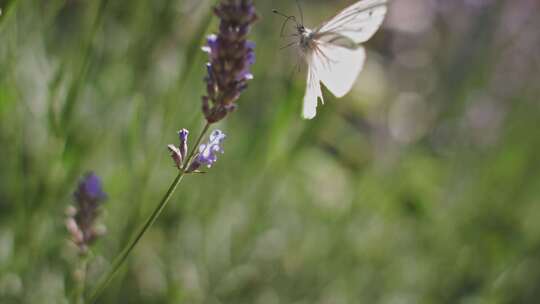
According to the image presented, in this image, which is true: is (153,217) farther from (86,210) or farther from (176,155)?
(86,210)

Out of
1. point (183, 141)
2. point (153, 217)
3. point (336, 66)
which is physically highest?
point (336, 66)

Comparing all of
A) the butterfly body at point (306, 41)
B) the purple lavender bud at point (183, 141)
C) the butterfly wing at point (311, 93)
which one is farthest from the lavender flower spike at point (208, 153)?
the butterfly body at point (306, 41)

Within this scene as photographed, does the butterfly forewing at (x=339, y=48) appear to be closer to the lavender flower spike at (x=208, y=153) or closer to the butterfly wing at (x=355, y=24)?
the butterfly wing at (x=355, y=24)

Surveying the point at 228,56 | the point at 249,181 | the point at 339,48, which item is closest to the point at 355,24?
the point at 339,48

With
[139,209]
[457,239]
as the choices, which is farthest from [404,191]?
[139,209]

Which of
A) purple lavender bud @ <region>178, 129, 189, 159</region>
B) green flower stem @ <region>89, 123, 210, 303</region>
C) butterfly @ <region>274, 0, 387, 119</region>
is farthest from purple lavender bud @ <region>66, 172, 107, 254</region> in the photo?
butterfly @ <region>274, 0, 387, 119</region>

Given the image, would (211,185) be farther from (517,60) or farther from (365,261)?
(517,60)

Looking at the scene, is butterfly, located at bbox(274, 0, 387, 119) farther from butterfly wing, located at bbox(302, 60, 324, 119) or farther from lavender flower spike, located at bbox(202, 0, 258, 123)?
lavender flower spike, located at bbox(202, 0, 258, 123)
